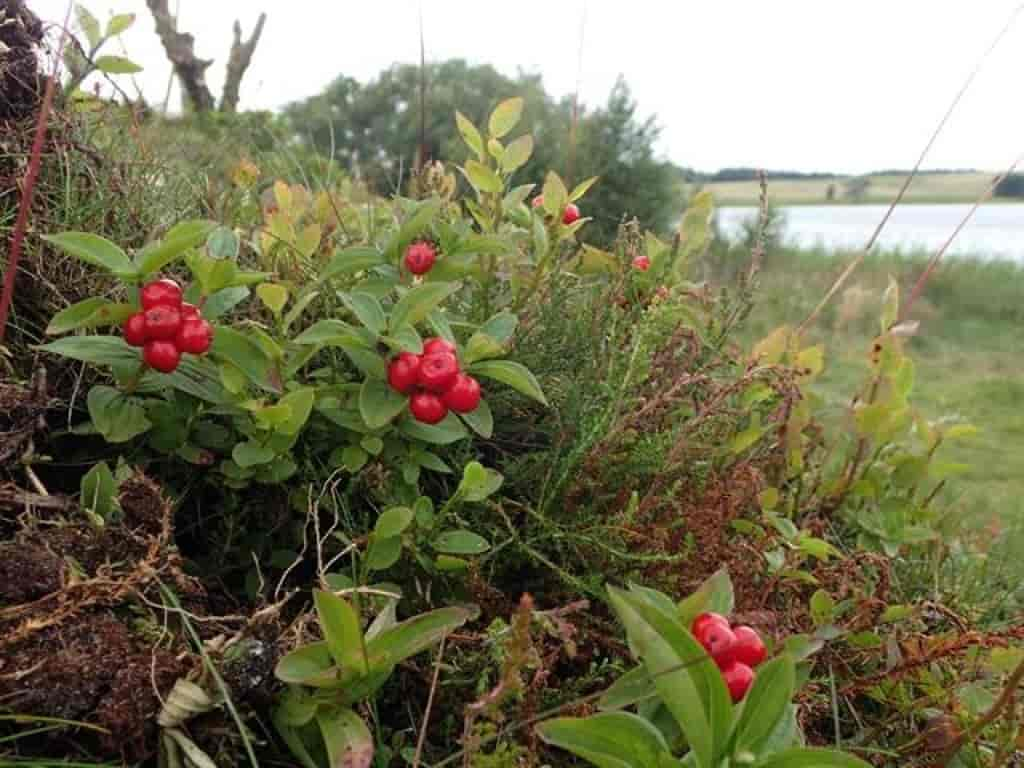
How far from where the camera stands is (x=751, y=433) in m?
1.09

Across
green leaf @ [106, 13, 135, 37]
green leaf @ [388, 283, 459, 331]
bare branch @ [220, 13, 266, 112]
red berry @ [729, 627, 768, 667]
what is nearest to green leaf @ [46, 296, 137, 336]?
green leaf @ [388, 283, 459, 331]

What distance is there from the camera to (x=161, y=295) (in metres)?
0.73

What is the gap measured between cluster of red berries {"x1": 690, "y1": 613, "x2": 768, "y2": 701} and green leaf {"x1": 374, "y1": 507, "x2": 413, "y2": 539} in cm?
25

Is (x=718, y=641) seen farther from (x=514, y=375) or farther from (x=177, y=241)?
(x=177, y=241)

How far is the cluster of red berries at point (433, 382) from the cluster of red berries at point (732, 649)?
0.95ft

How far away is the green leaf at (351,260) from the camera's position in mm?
884

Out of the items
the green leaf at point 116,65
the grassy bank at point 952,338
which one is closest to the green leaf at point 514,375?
the green leaf at point 116,65

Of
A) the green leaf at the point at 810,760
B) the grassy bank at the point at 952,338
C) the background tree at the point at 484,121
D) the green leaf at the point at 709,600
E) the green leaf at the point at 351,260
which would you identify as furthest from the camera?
the background tree at the point at 484,121

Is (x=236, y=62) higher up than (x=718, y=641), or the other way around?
(x=236, y=62)

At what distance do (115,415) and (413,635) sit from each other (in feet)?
1.16

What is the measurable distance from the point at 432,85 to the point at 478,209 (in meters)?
9.67

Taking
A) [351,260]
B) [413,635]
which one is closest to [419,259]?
[351,260]

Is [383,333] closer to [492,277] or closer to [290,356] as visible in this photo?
[290,356]

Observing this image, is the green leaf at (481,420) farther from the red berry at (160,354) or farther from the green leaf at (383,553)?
the red berry at (160,354)
